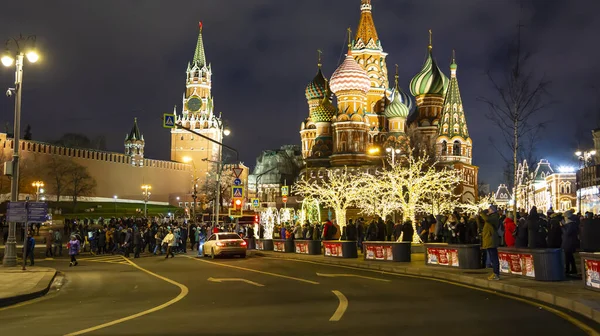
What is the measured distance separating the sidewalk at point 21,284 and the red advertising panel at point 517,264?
1139 cm

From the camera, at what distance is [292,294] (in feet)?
47.9

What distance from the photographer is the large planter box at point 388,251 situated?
79.0 feet

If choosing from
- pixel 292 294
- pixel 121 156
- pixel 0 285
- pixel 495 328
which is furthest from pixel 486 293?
pixel 121 156

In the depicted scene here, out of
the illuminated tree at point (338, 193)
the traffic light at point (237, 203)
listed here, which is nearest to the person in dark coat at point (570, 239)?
the traffic light at point (237, 203)

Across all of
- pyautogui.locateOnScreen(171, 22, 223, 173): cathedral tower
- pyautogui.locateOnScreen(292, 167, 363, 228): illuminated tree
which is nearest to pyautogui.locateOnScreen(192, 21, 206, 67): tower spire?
pyautogui.locateOnScreen(171, 22, 223, 173): cathedral tower

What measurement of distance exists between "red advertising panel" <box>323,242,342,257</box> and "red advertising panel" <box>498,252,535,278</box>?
34.8ft

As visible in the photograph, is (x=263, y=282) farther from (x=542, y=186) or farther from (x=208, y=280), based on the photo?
(x=542, y=186)

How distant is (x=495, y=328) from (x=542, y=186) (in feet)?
417

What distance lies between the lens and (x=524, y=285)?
14727mm

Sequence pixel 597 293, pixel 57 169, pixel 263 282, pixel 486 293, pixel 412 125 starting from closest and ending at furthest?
pixel 597 293 → pixel 486 293 → pixel 263 282 → pixel 412 125 → pixel 57 169

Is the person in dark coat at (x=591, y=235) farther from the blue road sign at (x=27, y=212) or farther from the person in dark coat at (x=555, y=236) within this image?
the blue road sign at (x=27, y=212)

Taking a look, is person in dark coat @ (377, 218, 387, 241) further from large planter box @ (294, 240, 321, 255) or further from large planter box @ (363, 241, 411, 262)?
large planter box @ (294, 240, 321, 255)

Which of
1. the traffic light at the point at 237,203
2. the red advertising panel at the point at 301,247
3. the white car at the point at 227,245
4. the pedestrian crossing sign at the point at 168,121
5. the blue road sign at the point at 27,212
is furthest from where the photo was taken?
the traffic light at the point at 237,203

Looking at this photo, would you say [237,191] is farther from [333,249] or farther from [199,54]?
[199,54]
